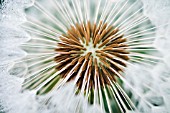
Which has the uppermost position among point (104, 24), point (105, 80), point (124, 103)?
point (104, 24)

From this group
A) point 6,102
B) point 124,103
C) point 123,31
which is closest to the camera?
point 6,102

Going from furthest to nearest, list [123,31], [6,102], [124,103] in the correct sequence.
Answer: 1. [123,31]
2. [124,103]
3. [6,102]

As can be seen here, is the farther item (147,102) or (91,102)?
(91,102)

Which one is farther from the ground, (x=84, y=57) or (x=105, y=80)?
(x=84, y=57)

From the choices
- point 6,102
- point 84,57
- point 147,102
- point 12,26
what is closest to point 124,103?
point 147,102

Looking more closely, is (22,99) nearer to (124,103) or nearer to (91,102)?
(91,102)

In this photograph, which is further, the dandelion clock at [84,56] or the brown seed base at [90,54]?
the brown seed base at [90,54]

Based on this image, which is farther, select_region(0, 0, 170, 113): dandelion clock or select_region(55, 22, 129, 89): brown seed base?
select_region(55, 22, 129, 89): brown seed base
